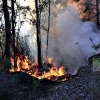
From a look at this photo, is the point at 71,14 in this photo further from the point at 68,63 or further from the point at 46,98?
the point at 46,98

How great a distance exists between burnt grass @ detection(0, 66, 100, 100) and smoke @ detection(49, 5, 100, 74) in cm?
974

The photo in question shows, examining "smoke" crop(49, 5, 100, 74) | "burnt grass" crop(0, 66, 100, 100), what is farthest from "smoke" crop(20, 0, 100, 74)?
"burnt grass" crop(0, 66, 100, 100)

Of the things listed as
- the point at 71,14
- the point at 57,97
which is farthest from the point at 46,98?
the point at 71,14

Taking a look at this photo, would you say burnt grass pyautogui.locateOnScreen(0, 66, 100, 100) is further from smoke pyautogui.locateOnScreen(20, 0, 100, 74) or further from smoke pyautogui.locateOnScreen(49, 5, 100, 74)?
smoke pyautogui.locateOnScreen(49, 5, 100, 74)

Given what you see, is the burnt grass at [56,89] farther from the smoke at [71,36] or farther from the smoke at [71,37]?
the smoke at [71,36]

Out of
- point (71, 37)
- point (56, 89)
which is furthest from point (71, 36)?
point (56, 89)

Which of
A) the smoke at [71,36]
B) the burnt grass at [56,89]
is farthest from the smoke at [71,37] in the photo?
the burnt grass at [56,89]

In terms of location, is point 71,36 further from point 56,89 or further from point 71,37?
point 56,89

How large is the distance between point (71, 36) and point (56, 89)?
46.7 ft

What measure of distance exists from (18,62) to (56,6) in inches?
434

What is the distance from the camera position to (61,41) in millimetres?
23438

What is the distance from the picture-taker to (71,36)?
21844 millimetres

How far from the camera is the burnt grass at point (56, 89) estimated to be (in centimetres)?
734

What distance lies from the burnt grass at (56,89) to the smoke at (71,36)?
31.9ft
